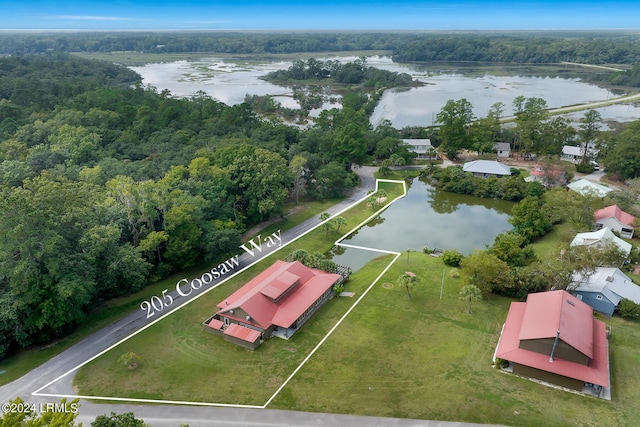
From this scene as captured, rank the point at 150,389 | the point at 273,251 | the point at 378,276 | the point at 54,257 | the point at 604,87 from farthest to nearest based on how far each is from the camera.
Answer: the point at 604,87 → the point at 273,251 → the point at 378,276 → the point at 54,257 → the point at 150,389

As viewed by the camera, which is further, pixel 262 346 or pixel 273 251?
pixel 273 251

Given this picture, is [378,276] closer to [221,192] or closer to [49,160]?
[221,192]

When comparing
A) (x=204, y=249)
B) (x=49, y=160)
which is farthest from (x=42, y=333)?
(x=49, y=160)

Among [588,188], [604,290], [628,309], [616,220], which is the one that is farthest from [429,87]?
[628,309]

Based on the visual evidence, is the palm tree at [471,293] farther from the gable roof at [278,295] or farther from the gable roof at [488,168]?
the gable roof at [488,168]

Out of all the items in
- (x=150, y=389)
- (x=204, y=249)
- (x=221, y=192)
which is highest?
(x=221, y=192)

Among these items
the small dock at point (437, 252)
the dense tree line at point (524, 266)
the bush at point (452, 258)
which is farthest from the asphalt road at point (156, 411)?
the small dock at point (437, 252)

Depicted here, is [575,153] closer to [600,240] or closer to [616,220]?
[616,220]
